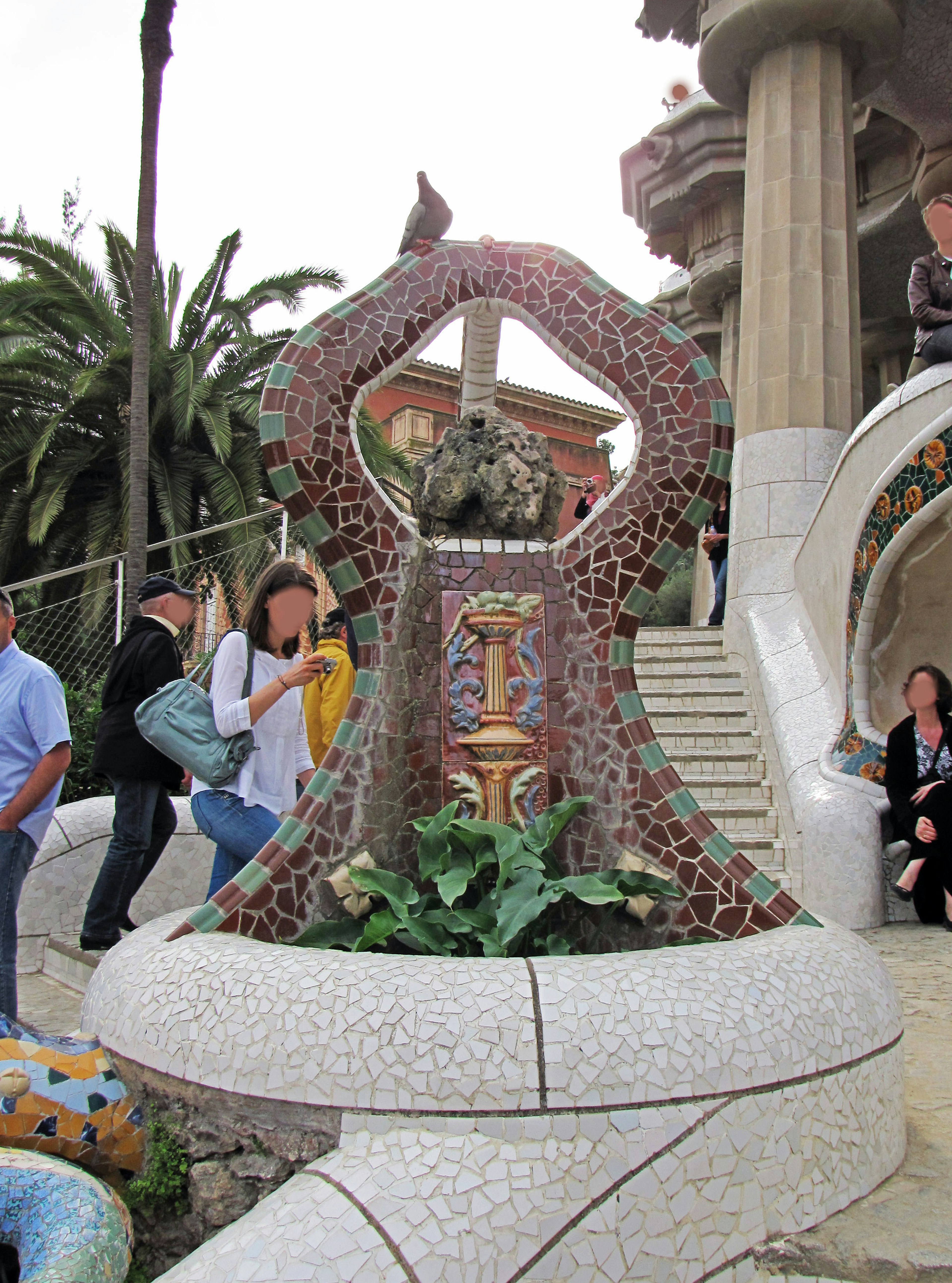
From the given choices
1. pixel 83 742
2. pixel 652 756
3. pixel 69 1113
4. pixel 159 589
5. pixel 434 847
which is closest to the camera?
pixel 69 1113

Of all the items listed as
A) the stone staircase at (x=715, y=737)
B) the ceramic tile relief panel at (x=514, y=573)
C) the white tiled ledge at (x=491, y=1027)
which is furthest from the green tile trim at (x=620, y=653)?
the stone staircase at (x=715, y=737)

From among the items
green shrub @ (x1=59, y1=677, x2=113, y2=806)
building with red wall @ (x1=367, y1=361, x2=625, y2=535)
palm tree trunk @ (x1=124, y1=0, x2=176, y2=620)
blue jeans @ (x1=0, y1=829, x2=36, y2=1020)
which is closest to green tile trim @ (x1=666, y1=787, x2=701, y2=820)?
blue jeans @ (x1=0, y1=829, x2=36, y2=1020)

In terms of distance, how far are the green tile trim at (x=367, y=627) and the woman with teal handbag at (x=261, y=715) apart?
248mm

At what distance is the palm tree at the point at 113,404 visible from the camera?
11.5 m

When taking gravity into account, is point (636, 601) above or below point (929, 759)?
above

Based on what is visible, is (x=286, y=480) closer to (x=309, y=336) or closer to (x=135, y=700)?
(x=309, y=336)

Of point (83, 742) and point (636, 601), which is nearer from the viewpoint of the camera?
point (636, 601)

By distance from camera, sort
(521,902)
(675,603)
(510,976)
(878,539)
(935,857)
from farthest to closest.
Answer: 1. (675,603)
2. (878,539)
3. (935,857)
4. (521,902)
5. (510,976)

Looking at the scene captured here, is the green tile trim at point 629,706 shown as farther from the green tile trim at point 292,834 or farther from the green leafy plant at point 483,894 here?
the green tile trim at point 292,834

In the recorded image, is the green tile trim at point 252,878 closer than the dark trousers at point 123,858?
Yes

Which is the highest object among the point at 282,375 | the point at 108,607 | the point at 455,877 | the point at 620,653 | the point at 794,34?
the point at 794,34

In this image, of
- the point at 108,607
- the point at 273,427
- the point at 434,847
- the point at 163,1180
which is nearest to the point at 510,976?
the point at 434,847

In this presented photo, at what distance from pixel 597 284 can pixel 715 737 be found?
14.6ft

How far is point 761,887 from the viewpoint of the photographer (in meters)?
2.82
